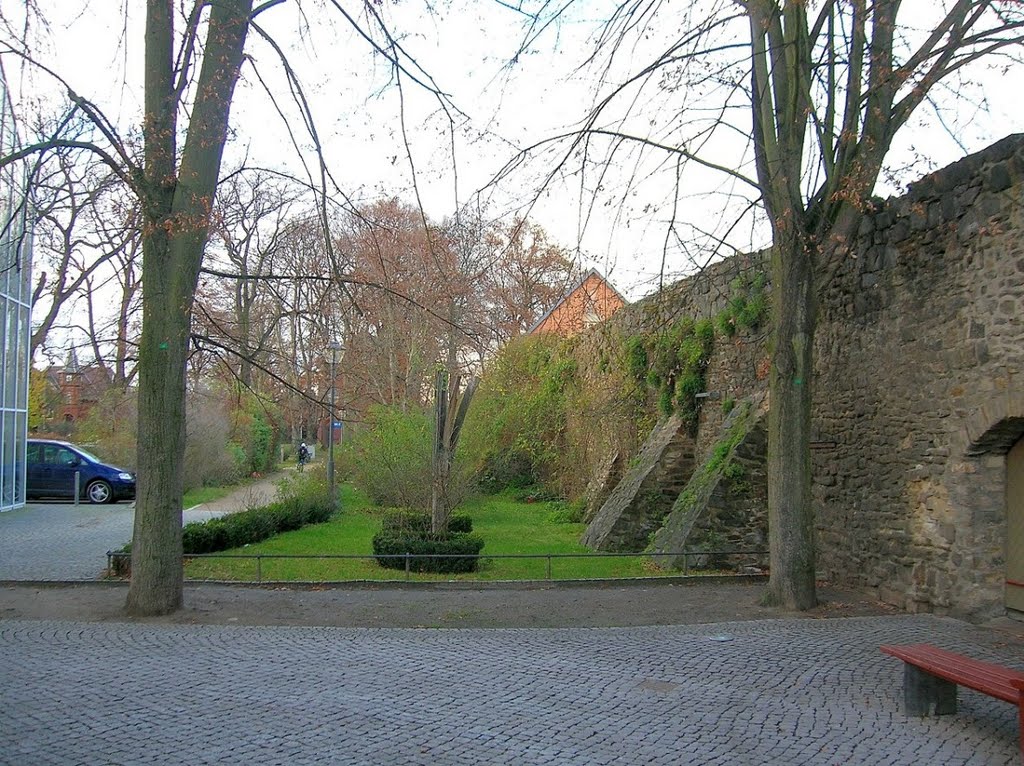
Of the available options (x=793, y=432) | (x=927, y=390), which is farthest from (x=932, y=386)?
(x=793, y=432)

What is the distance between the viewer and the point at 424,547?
12.4m

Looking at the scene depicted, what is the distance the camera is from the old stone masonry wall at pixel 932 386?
7.94 metres

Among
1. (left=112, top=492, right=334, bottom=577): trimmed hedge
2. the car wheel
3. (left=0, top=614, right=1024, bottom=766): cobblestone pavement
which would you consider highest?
the car wheel

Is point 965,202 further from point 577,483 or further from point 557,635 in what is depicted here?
point 577,483

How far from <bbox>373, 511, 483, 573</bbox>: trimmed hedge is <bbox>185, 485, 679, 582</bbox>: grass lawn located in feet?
0.67

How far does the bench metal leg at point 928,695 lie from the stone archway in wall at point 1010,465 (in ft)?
11.2

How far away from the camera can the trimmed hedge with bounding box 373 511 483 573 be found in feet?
40.2

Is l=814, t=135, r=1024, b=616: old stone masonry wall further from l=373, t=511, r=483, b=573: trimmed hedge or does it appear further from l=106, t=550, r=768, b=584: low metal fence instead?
l=373, t=511, r=483, b=573: trimmed hedge

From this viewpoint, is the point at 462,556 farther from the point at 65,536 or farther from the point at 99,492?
the point at 99,492

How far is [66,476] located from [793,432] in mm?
20114

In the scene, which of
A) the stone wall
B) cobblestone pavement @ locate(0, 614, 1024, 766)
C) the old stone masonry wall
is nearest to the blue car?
cobblestone pavement @ locate(0, 614, 1024, 766)

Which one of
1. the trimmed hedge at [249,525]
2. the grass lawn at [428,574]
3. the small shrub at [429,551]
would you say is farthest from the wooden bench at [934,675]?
the trimmed hedge at [249,525]

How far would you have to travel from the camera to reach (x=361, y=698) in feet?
17.9

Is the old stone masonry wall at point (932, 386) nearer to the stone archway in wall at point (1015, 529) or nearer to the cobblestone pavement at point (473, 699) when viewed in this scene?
the stone archway in wall at point (1015, 529)
